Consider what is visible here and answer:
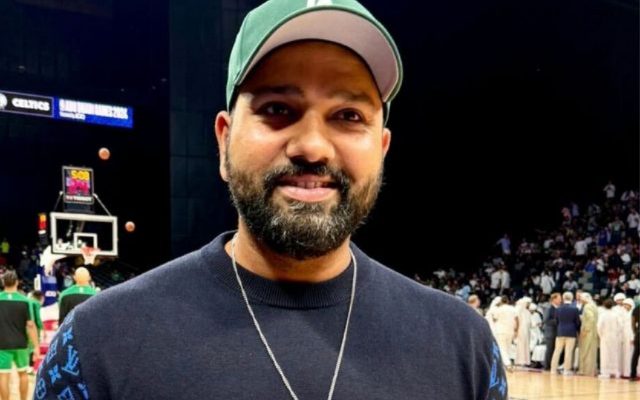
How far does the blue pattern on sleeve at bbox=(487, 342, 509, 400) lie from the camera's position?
4.43 feet

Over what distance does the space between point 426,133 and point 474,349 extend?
2151cm

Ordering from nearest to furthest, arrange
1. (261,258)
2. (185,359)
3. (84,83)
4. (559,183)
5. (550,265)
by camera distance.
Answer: (185,359) → (261,258) → (550,265) → (84,83) → (559,183)

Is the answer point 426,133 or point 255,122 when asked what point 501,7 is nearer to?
point 426,133

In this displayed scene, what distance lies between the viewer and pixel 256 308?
1.30 meters

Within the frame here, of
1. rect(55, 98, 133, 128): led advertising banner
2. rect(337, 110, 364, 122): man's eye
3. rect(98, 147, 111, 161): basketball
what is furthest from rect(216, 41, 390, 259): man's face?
rect(98, 147, 111, 161): basketball

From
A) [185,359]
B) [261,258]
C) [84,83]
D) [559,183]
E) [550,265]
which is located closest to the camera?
[185,359]

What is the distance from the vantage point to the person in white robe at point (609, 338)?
11.6 meters

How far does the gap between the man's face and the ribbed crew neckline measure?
7 cm

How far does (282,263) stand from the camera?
133 centimetres

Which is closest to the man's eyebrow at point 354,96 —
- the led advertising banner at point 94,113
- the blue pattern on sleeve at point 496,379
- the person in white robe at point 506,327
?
the blue pattern on sleeve at point 496,379

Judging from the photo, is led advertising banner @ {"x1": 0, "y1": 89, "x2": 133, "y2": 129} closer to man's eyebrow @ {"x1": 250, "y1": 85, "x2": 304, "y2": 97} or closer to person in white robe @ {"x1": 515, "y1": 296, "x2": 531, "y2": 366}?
person in white robe @ {"x1": 515, "y1": 296, "x2": 531, "y2": 366}

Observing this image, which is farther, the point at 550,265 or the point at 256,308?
the point at 550,265

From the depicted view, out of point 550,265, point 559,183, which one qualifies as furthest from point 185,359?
point 559,183

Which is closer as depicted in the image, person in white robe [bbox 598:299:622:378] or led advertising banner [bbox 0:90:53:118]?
person in white robe [bbox 598:299:622:378]
